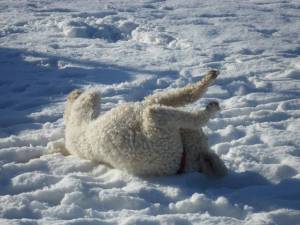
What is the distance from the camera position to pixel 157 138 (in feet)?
11.6

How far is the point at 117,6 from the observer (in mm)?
11367

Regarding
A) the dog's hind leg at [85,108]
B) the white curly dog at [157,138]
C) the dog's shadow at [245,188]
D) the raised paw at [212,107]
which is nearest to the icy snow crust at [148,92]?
the dog's shadow at [245,188]

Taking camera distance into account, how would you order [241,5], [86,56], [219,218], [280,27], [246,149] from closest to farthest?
[219,218] < [246,149] < [86,56] < [280,27] < [241,5]

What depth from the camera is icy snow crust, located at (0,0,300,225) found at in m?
3.31

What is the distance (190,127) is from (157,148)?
0.28 metres

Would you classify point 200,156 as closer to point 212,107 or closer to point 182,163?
point 182,163

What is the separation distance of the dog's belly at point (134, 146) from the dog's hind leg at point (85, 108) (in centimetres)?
35

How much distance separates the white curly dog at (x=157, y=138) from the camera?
3.55 m

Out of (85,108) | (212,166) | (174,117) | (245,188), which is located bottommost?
(245,188)

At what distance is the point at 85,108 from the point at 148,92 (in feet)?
6.34

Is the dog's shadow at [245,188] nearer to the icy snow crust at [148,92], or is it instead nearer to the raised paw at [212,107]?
the icy snow crust at [148,92]

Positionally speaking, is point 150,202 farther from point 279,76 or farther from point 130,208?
point 279,76

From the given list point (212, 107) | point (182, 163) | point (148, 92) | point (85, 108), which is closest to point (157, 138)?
point (182, 163)

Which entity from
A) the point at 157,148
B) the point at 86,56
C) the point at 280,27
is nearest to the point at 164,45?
the point at 86,56
